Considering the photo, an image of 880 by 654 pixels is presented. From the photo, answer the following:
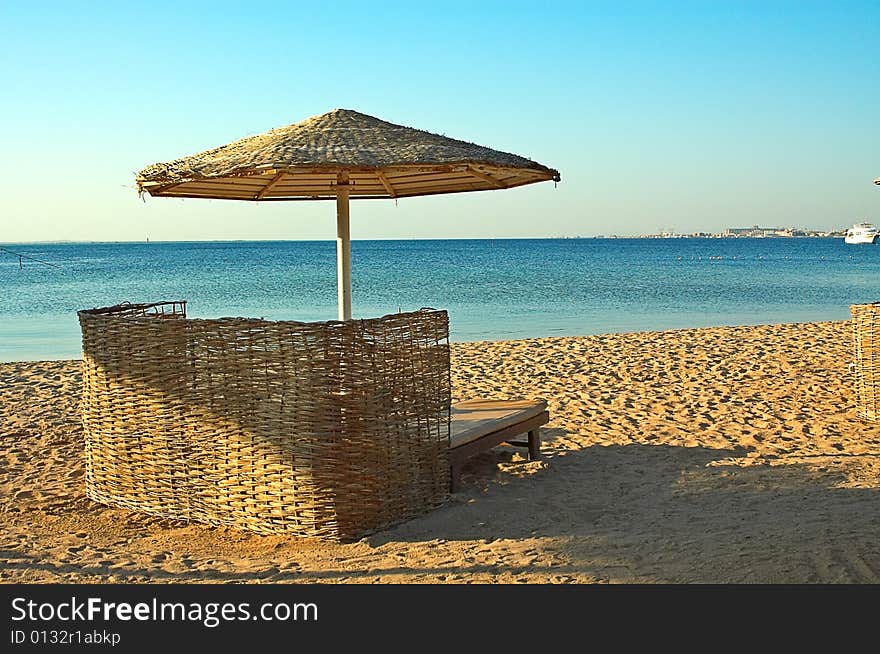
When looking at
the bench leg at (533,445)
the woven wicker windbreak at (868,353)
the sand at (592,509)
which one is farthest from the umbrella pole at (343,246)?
the woven wicker windbreak at (868,353)

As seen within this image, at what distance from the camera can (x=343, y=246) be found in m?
5.95

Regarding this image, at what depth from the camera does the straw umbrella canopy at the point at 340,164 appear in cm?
501

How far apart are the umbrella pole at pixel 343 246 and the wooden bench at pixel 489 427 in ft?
3.89

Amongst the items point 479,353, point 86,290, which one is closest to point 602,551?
point 479,353

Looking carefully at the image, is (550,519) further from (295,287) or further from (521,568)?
(295,287)

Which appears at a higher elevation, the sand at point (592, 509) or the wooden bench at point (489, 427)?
the wooden bench at point (489, 427)

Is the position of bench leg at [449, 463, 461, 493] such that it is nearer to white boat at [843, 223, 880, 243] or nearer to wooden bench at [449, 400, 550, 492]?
wooden bench at [449, 400, 550, 492]

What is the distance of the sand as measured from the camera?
4.39m

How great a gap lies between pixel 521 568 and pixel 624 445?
10.7ft

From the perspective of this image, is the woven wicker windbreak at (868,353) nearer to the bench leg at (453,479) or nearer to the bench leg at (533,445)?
the bench leg at (533,445)

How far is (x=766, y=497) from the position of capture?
5.63m

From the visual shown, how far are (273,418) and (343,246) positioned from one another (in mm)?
1473

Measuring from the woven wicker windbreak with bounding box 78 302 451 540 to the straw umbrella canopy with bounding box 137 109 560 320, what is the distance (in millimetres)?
891
